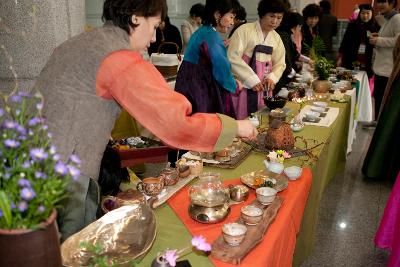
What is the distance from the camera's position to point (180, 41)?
5027 mm

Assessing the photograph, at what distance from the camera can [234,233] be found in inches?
39.2

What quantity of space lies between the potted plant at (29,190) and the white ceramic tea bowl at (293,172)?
39.7 inches

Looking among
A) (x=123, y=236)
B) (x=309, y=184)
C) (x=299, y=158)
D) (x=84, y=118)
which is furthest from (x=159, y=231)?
(x=299, y=158)

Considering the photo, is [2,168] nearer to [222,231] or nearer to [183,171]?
[222,231]

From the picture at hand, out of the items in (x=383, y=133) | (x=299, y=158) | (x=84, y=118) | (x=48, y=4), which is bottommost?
(x=383, y=133)

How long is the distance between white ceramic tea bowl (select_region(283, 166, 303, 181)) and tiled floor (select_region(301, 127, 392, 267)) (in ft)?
2.48

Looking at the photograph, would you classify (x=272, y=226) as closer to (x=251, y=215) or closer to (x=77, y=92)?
(x=251, y=215)

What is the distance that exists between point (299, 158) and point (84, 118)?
1.00 metres

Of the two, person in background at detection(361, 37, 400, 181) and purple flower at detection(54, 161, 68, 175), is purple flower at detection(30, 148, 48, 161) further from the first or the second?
person in background at detection(361, 37, 400, 181)

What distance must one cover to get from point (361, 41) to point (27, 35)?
4212mm

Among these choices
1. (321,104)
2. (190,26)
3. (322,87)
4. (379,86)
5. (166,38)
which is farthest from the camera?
(190,26)

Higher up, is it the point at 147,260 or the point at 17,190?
the point at 17,190

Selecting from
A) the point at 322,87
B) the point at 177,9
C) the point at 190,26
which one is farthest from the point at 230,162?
the point at 177,9

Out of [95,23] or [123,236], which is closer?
[123,236]
